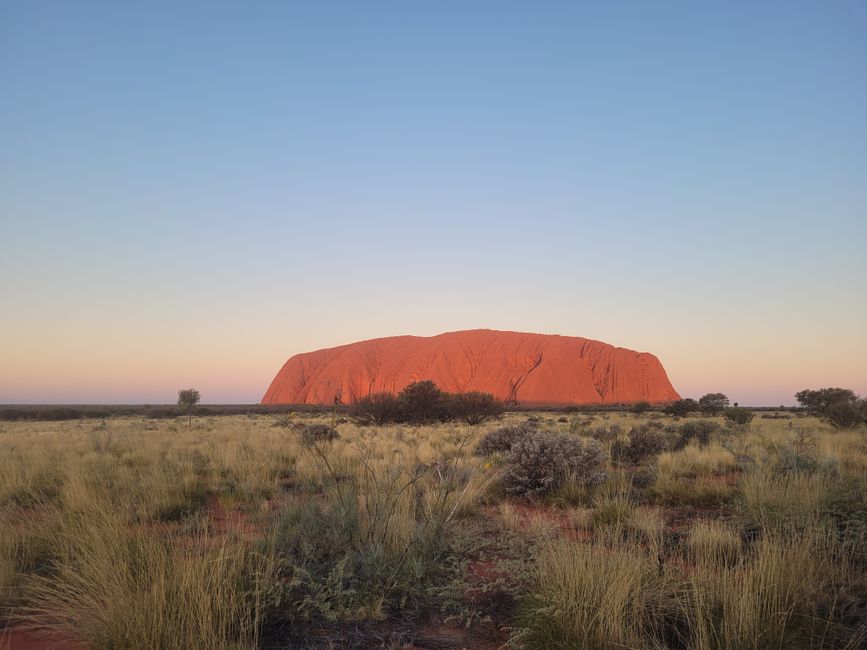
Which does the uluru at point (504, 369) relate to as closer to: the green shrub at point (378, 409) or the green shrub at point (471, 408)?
the green shrub at point (471, 408)

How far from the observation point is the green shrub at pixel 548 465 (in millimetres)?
8422

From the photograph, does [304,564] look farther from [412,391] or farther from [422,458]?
[412,391]

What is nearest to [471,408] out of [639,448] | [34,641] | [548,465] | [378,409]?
[378,409]

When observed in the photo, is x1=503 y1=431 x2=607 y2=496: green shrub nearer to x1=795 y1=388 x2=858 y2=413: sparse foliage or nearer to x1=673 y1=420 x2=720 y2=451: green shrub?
x1=673 y1=420 x2=720 y2=451: green shrub

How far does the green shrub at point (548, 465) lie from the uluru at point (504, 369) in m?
64.8

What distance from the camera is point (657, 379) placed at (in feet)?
283

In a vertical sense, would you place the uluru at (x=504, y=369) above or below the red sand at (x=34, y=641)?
above

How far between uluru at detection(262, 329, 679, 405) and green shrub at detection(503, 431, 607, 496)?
213 ft

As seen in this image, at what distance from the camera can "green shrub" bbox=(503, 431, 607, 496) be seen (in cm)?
842

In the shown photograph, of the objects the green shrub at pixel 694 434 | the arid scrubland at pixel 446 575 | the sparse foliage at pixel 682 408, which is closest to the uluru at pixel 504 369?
the sparse foliage at pixel 682 408

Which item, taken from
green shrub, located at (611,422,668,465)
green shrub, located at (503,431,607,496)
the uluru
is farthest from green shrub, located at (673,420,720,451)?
the uluru

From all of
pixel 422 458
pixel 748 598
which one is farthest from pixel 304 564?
pixel 422 458

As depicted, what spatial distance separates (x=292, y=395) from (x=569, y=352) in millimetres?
48473

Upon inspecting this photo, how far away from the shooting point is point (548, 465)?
864 centimetres
